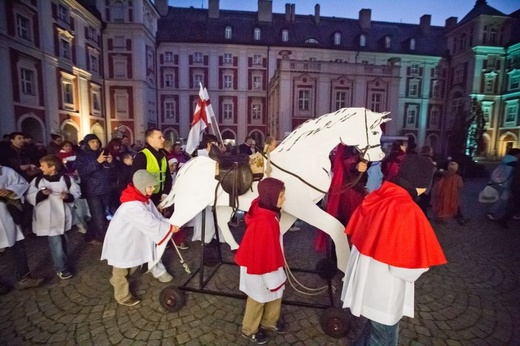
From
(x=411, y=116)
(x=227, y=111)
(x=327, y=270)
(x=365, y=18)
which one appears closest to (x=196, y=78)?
Answer: (x=227, y=111)

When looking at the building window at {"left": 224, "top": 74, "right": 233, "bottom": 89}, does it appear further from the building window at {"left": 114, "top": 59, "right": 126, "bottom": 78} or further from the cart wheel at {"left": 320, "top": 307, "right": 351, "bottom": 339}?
the cart wheel at {"left": 320, "top": 307, "right": 351, "bottom": 339}

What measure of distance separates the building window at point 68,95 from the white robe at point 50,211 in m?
19.8

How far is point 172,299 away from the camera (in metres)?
3.09

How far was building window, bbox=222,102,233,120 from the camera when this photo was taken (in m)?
30.7

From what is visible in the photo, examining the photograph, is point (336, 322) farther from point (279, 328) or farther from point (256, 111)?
point (256, 111)

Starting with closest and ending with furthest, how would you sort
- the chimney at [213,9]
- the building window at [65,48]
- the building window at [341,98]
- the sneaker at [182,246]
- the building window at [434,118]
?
the sneaker at [182,246] → the building window at [65,48] → the building window at [341,98] → the chimney at [213,9] → the building window at [434,118]

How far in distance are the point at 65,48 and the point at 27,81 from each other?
16.3ft

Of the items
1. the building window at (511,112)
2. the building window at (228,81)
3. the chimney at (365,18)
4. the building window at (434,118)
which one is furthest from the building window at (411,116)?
the building window at (228,81)

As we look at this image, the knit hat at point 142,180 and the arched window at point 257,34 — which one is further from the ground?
the arched window at point 257,34

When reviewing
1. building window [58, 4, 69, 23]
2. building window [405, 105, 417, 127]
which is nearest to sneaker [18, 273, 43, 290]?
building window [58, 4, 69, 23]

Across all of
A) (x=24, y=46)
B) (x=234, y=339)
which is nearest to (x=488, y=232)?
(x=234, y=339)

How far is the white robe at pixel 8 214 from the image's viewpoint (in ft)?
10.9

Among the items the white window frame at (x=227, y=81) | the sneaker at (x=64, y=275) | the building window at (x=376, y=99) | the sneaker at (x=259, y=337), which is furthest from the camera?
the white window frame at (x=227, y=81)

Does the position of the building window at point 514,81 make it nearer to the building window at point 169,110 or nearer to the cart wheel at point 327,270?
the building window at point 169,110
